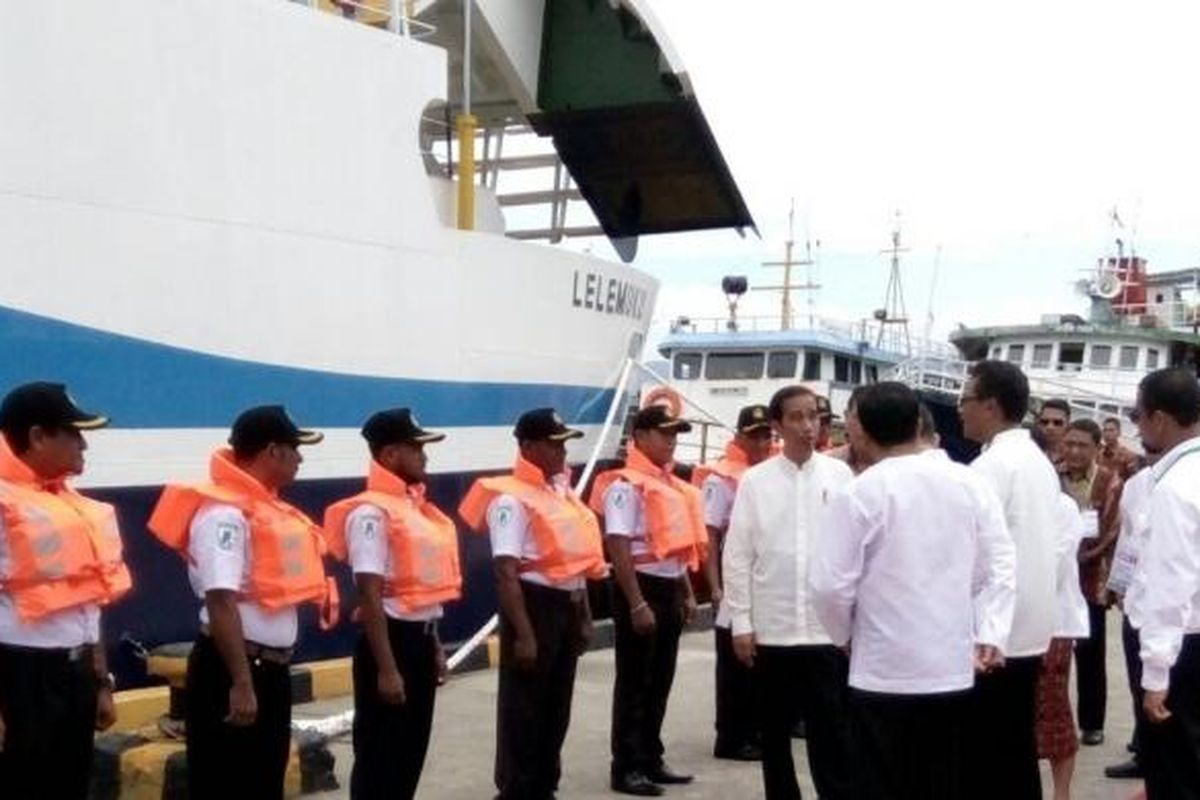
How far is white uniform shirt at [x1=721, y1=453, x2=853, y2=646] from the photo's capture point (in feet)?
16.3

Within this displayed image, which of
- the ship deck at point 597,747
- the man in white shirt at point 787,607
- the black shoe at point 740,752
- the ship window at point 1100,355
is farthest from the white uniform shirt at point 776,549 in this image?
the ship window at point 1100,355

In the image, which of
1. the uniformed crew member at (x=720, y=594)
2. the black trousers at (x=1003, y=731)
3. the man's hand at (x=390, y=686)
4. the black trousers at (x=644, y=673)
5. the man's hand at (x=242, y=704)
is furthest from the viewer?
the uniformed crew member at (x=720, y=594)

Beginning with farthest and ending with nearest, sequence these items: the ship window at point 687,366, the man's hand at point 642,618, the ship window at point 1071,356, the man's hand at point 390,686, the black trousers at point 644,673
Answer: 1. the ship window at point 1071,356
2. the ship window at point 687,366
3. the black trousers at point 644,673
4. the man's hand at point 642,618
5. the man's hand at point 390,686

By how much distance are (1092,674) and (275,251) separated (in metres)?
4.21

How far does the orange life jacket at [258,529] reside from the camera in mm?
4016

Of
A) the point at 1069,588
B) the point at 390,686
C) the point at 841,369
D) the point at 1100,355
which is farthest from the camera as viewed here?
the point at 1100,355

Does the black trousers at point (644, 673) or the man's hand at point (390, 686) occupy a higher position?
the man's hand at point (390, 686)

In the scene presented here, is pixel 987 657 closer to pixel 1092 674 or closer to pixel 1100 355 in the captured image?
pixel 1092 674

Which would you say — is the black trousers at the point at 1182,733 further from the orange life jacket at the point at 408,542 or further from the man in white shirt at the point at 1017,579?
the orange life jacket at the point at 408,542

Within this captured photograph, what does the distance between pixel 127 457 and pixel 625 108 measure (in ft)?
15.7

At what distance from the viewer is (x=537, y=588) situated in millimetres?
5156

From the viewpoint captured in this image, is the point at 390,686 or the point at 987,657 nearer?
the point at 987,657

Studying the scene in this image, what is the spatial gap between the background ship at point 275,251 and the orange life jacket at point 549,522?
176cm

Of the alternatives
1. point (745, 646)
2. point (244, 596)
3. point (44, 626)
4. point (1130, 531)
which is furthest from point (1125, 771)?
point (44, 626)
